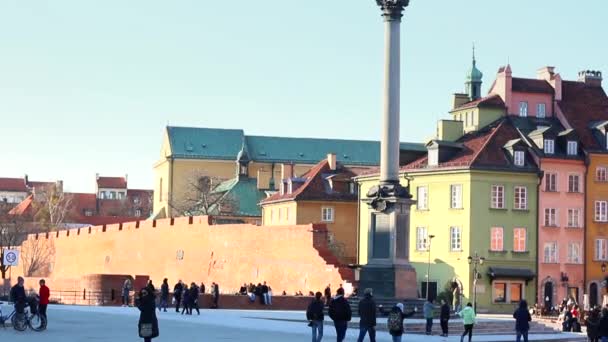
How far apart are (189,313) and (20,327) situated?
17396 mm

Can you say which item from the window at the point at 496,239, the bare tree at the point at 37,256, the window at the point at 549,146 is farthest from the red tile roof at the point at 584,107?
the bare tree at the point at 37,256

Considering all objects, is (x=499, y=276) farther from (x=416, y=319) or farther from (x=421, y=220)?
(x=416, y=319)

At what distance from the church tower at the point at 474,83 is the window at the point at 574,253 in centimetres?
1826

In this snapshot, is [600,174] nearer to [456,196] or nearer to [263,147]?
[456,196]

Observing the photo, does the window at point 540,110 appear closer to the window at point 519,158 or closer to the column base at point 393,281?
the window at point 519,158

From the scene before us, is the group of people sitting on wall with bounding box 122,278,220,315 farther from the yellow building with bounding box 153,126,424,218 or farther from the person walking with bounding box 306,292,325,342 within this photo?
the yellow building with bounding box 153,126,424,218

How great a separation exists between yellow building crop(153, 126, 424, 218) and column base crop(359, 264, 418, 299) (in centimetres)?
9925

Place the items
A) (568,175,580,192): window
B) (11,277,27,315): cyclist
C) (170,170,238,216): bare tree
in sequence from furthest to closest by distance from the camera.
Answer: (170,170,238,216): bare tree, (568,175,580,192): window, (11,277,27,315): cyclist

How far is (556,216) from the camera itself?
282 feet

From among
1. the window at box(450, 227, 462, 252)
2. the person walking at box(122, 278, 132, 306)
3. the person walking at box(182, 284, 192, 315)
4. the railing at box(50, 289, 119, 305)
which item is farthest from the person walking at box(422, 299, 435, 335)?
the window at box(450, 227, 462, 252)

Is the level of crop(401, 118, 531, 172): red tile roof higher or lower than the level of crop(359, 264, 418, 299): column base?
higher

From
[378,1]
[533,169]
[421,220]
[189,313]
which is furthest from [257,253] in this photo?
[378,1]

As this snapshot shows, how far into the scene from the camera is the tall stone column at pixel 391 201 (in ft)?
177

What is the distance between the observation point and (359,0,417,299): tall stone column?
177 feet
